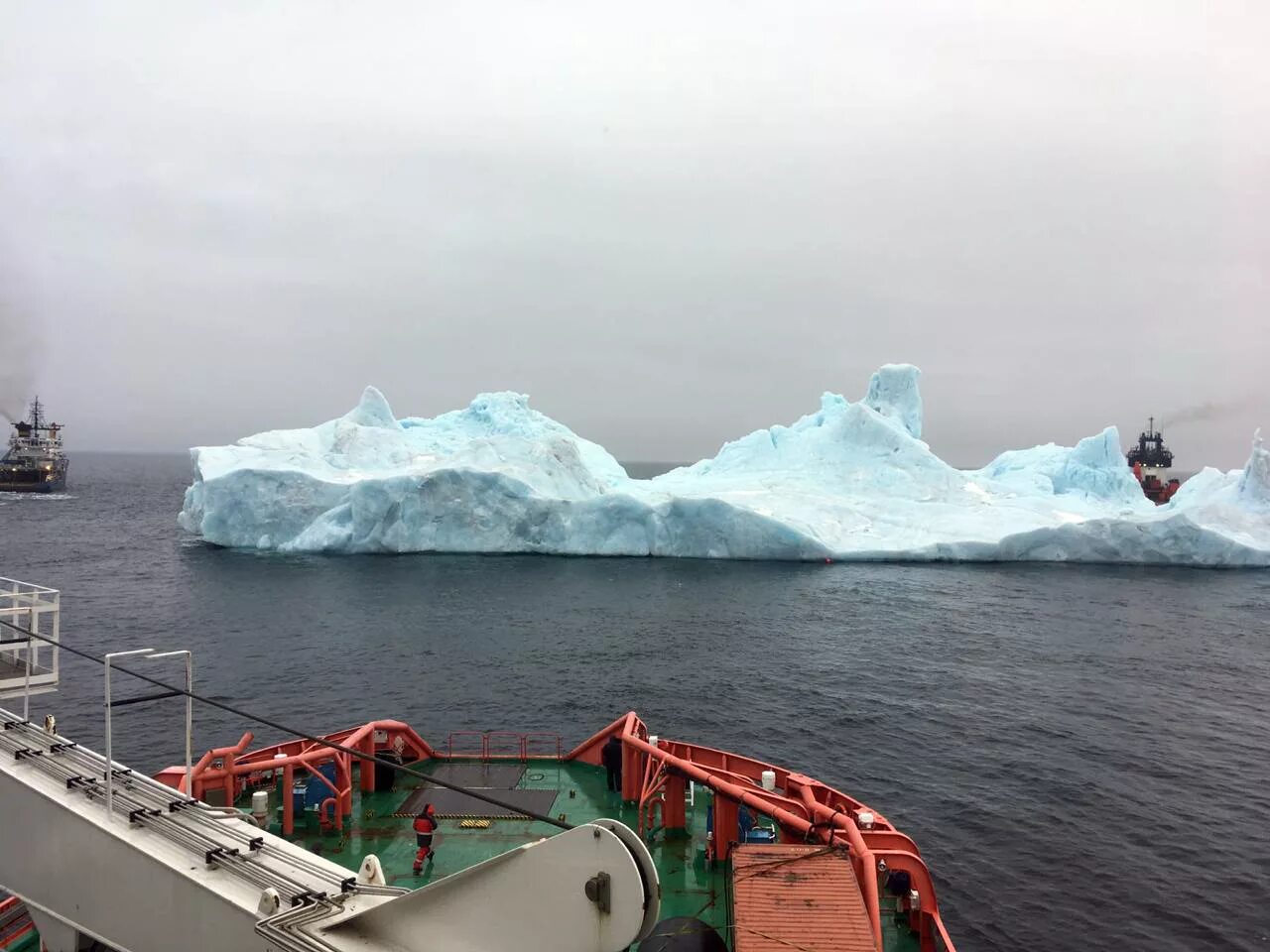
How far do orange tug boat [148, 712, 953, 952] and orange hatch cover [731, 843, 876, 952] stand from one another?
0.06 ft

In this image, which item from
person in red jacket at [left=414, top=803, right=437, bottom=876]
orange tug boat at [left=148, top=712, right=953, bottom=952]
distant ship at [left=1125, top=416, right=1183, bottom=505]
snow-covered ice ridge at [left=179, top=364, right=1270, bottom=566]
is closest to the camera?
orange tug boat at [left=148, top=712, right=953, bottom=952]

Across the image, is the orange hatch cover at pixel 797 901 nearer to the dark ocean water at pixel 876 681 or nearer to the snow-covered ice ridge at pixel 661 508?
the dark ocean water at pixel 876 681

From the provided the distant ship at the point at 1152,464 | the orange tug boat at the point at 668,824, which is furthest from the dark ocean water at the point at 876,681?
the distant ship at the point at 1152,464

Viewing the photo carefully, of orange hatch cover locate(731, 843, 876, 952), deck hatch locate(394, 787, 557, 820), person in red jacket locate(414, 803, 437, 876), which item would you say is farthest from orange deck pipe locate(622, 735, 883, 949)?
person in red jacket locate(414, 803, 437, 876)

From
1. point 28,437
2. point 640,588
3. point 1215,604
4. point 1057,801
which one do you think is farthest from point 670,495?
point 28,437

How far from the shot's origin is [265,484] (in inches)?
1785

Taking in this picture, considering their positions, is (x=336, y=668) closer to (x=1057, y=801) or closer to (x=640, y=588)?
(x=640, y=588)

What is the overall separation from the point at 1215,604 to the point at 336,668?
4072 cm

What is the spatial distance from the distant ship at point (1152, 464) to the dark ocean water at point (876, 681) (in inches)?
1448

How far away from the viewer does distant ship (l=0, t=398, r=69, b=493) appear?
86562 mm

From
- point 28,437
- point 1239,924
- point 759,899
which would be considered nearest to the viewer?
point 759,899

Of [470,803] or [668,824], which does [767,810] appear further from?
[470,803]

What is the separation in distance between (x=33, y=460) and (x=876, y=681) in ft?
323

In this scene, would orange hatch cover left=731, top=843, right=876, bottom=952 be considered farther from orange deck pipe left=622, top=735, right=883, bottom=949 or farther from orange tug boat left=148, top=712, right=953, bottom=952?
orange deck pipe left=622, top=735, right=883, bottom=949
